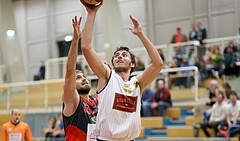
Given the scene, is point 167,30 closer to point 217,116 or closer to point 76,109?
point 217,116

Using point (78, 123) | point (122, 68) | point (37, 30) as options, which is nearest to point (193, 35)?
point (37, 30)

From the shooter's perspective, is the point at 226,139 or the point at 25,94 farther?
the point at 25,94

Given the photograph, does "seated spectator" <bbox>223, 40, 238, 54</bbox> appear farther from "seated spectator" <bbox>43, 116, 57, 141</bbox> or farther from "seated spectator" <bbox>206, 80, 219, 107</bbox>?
"seated spectator" <bbox>43, 116, 57, 141</bbox>

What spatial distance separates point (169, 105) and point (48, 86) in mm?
4426

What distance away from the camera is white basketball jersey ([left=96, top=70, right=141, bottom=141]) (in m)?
3.64

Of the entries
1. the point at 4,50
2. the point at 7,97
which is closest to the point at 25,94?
the point at 7,97

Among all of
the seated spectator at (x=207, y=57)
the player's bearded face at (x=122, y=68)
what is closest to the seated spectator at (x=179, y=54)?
the seated spectator at (x=207, y=57)

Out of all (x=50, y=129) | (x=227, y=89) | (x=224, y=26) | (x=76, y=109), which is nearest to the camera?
(x=76, y=109)

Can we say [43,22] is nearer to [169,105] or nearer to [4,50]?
[4,50]

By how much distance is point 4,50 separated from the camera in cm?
1617

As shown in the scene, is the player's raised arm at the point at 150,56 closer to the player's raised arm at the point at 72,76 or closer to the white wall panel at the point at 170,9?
the player's raised arm at the point at 72,76

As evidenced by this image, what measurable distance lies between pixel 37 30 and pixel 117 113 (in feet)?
49.9

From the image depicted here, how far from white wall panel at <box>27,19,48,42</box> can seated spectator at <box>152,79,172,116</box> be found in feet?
26.2

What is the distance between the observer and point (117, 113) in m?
3.65
